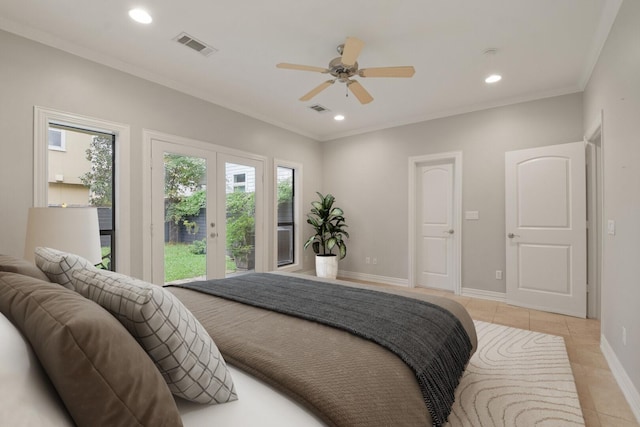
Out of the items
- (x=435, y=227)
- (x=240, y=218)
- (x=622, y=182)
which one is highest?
(x=622, y=182)

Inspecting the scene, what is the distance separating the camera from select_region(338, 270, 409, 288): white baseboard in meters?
4.98

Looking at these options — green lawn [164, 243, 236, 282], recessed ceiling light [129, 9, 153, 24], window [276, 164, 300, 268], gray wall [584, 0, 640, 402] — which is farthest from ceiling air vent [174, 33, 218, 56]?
gray wall [584, 0, 640, 402]

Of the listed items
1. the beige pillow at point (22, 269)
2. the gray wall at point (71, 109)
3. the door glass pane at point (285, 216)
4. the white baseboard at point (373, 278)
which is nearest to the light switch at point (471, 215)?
the white baseboard at point (373, 278)

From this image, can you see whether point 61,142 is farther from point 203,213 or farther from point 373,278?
point 373,278

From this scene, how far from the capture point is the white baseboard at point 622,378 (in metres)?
1.81

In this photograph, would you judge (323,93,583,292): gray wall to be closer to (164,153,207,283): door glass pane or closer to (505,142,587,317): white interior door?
(505,142,587,317): white interior door

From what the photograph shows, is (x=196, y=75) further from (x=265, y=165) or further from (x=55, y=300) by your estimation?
(x=55, y=300)

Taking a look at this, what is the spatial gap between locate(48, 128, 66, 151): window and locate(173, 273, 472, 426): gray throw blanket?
2.02m

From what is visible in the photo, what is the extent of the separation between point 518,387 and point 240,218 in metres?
3.62

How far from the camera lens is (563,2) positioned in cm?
226

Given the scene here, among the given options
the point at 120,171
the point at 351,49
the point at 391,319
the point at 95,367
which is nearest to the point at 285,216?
the point at 120,171

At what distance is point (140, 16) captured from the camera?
7.90 feet

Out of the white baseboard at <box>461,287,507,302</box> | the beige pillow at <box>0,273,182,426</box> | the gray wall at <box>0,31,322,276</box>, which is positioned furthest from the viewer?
the white baseboard at <box>461,287,507,302</box>

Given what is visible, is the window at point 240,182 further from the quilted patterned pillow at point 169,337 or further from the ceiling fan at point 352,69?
the quilted patterned pillow at point 169,337
